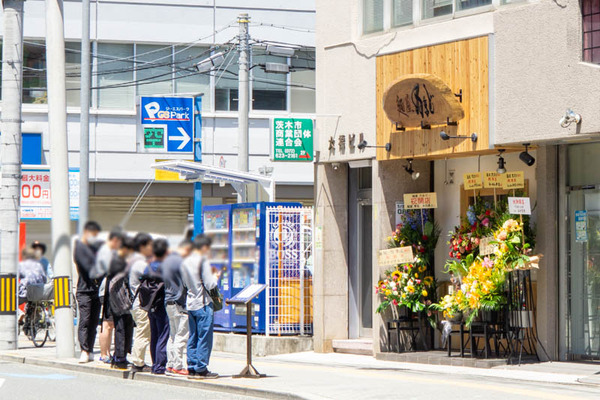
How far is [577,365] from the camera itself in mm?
15367

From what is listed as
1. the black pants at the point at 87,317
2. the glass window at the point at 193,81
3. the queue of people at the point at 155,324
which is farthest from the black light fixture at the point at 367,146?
the glass window at the point at 193,81

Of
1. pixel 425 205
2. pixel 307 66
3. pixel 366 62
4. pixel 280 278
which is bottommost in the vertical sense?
pixel 280 278

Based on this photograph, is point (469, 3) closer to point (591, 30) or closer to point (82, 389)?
point (591, 30)

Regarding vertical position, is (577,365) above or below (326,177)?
below

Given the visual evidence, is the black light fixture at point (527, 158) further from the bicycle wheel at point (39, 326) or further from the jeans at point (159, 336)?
the bicycle wheel at point (39, 326)

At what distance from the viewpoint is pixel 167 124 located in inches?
140

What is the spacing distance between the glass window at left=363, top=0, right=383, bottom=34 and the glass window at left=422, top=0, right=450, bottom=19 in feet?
3.52

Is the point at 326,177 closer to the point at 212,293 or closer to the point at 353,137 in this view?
the point at 353,137

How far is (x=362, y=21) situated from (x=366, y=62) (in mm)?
841

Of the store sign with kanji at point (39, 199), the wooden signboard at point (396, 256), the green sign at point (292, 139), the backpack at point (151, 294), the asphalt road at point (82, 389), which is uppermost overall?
the green sign at point (292, 139)

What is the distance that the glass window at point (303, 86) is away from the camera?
34.8 m

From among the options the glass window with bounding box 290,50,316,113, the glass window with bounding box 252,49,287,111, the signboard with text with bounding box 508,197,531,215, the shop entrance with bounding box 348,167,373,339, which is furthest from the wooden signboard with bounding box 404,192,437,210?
the glass window with bounding box 252,49,287,111

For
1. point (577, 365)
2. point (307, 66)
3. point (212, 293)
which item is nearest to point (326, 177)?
point (577, 365)

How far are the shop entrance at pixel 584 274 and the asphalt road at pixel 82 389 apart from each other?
5850 millimetres
